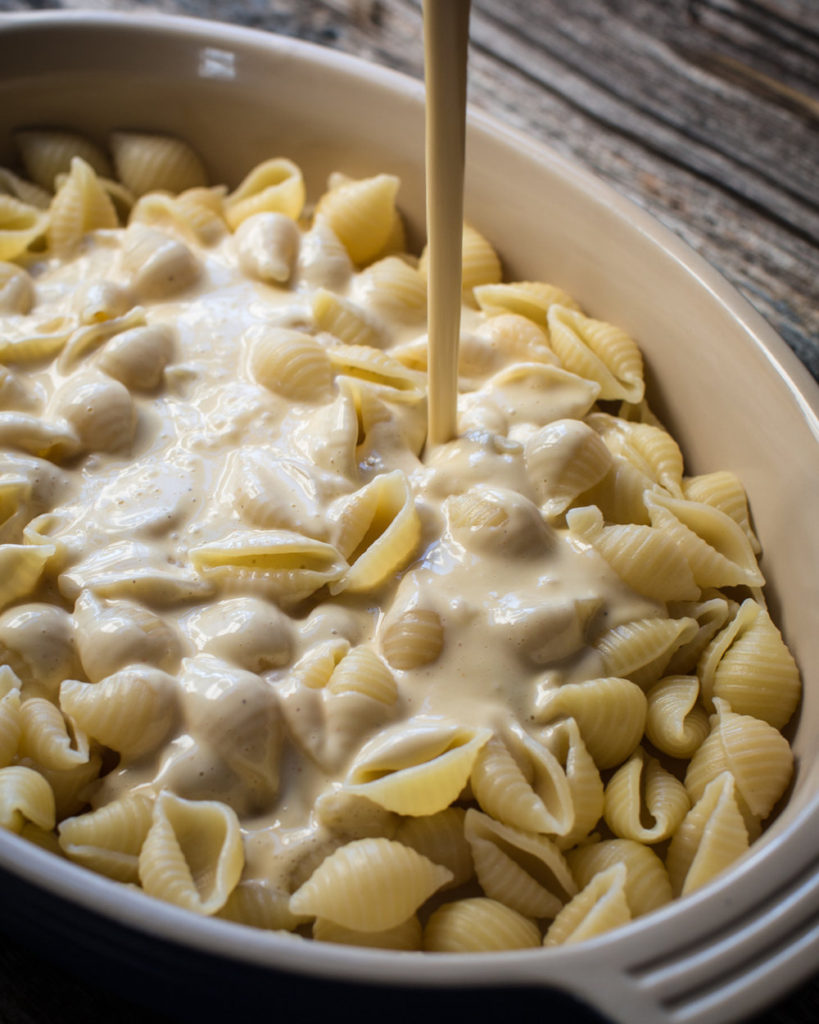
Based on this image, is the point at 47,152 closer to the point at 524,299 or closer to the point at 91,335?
the point at 91,335

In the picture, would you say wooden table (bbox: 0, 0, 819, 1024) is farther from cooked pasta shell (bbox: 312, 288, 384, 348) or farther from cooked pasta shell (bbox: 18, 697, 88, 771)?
cooked pasta shell (bbox: 18, 697, 88, 771)

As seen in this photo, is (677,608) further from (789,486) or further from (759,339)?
(759,339)

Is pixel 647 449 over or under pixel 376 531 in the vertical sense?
over

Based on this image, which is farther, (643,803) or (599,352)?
(599,352)

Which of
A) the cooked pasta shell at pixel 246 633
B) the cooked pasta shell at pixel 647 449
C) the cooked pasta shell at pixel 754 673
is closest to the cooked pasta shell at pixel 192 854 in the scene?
the cooked pasta shell at pixel 246 633

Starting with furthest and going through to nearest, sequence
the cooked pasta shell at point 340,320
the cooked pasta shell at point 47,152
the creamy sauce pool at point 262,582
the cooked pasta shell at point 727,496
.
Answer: the cooked pasta shell at point 47,152 → the cooked pasta shell at point 340,320 → the cooked pasta shell at point 727,496 → the creamy sauce pool at point 262,582


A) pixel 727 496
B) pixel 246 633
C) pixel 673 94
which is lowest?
pixel 246 633

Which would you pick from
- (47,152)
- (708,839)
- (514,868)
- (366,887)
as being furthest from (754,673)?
(47,152)

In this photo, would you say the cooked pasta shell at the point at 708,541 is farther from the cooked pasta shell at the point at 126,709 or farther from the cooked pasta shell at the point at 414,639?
the cooked pasta shell at the point at 126,709
